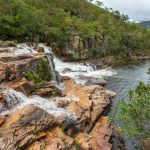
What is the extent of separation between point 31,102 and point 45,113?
20.0ft

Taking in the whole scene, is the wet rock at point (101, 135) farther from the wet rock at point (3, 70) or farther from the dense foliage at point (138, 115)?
the wet rock at point (3, 70)

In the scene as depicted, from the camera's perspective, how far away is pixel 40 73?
157 feet

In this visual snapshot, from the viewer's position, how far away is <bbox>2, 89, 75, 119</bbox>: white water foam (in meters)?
34.6

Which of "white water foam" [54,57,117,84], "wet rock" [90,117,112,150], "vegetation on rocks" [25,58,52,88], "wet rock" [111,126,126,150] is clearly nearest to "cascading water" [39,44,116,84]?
"white water foam" [54,57,117,84]

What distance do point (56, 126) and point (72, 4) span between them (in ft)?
372

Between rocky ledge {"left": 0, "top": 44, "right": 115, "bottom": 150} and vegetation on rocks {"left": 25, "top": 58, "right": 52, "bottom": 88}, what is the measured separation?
0.19m

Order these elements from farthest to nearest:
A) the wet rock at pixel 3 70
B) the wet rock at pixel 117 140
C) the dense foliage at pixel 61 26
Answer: the dense foliage at pixel 61 26 → the wet rock at pixel 3 70 → the wet rock at pixel 117 140

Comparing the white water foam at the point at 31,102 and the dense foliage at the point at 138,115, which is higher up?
the dense foliage at the point at 138,115

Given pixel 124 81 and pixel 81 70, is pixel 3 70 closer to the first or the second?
pixel 124 81

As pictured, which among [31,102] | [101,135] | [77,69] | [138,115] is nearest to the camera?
[138,115]

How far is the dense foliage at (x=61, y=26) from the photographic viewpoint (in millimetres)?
78838

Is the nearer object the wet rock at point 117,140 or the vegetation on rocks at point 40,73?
the wet rock at point 117,140

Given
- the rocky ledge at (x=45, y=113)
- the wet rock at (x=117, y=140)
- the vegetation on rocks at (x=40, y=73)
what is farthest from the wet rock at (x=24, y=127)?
the vegetation on rocks at (x=40, y=73)

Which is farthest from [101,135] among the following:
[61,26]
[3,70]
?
[61,26]
